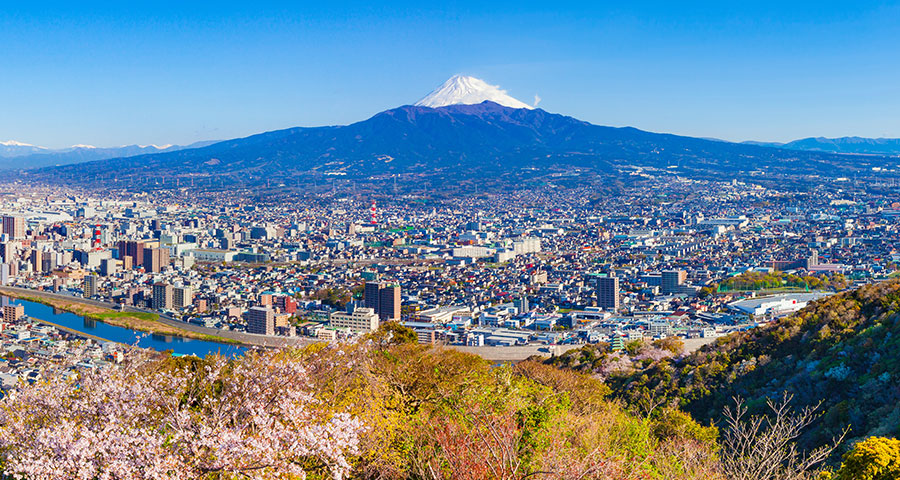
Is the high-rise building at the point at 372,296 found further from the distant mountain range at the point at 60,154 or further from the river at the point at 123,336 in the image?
the distant mountain range at the point at 60,154

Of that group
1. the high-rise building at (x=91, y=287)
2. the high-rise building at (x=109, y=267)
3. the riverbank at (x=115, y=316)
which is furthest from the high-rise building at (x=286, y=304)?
the high-rise building at (x=109, y=267)

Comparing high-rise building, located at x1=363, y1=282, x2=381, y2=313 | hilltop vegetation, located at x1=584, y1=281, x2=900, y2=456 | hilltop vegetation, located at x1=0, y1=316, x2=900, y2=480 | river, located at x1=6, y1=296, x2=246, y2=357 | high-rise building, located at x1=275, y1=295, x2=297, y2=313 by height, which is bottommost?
river, located at x1=6, y1=296, x2=246, y2=357

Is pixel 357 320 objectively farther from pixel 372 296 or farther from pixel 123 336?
pixel 123 336

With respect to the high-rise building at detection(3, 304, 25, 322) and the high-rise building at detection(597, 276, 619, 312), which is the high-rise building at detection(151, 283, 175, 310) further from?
the high-rise building at detection(597, 276, 619, 312)

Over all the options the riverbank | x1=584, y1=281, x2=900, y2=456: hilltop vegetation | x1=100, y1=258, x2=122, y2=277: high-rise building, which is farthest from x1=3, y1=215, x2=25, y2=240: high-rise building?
x1=584, y1=281, x2=900, y2=456: hilltop vegetation

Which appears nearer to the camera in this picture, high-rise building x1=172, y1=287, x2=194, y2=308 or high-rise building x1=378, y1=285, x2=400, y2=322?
high-rise building x1=378, y1=285, x2=400, y2=322

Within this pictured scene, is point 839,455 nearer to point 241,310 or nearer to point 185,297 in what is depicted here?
point 241,310

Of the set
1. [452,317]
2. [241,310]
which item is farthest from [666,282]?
[241,310]
